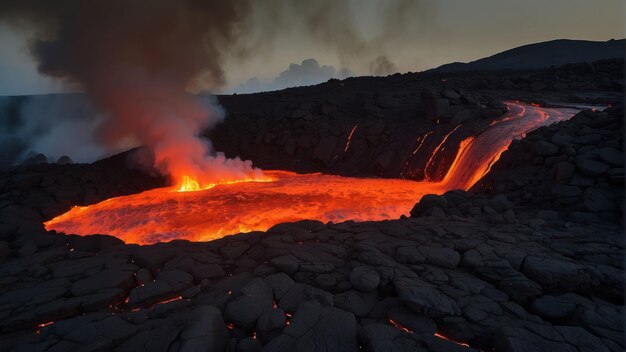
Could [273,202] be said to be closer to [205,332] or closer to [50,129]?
[205,332]

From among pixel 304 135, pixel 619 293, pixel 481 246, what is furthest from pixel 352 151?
pixel 619 293

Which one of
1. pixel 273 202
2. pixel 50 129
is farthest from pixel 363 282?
pixel 50 129

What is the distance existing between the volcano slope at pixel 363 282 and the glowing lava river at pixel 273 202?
2044 mm

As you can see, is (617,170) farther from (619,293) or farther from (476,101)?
(476,101)

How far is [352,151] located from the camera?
17.2m

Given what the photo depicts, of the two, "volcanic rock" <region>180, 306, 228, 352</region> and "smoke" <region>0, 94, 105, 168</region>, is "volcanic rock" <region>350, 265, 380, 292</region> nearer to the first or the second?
"volcanic rock" <region>180, 306, 228, 352</region>

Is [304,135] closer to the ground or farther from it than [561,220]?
farther from it

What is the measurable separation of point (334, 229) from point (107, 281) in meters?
3.78

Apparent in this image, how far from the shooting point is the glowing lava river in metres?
8.50

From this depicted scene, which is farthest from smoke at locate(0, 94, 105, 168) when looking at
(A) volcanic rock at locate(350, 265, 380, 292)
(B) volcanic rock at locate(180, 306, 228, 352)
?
(A) volcanic rock at locate(350, 265, 380, 292)

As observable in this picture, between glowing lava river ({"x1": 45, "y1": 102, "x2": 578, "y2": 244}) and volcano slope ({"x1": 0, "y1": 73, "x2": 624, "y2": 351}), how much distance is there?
204 cm

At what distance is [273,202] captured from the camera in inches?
406

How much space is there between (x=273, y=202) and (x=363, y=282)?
658cm

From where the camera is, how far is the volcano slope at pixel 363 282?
313 cm
